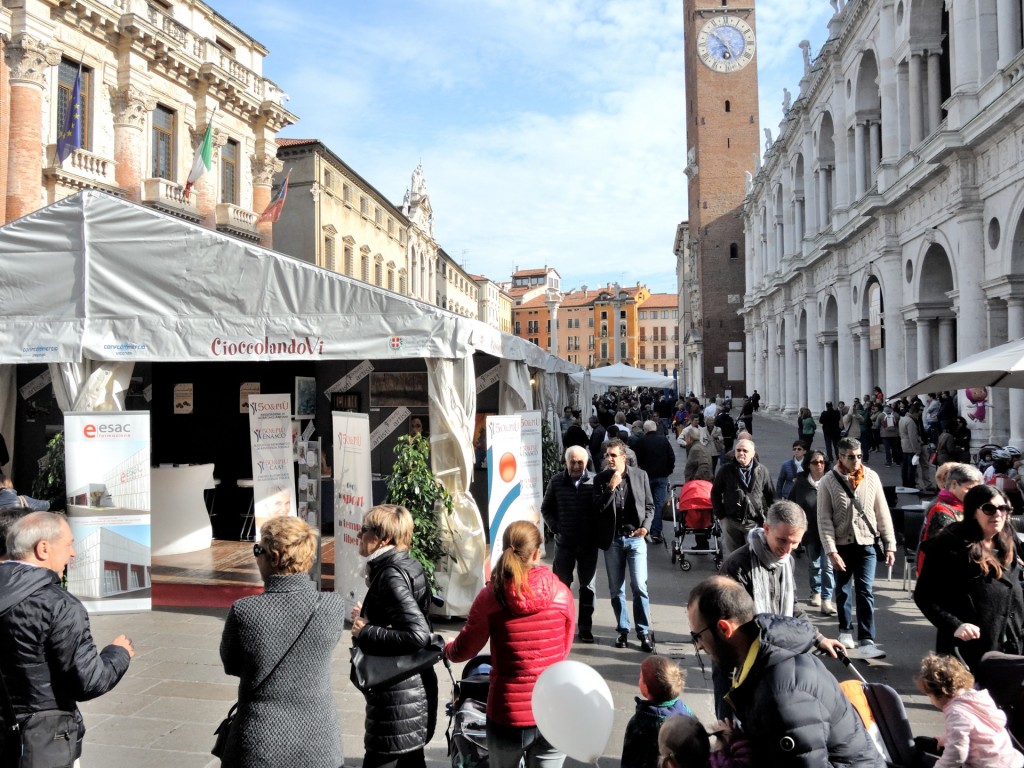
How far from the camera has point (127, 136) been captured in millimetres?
23625

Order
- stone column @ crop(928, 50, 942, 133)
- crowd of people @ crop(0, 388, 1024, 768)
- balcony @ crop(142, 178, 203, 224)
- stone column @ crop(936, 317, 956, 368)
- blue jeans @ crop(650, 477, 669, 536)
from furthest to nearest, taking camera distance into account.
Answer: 1. balcony @ crop(142, 178, 203, 224)
2. stone column @ crop(936, 317, 956, 368)
3. stone column @ crop(928, 50, 942, 133)
4. blue jeans @ crop(650, 477, 669, 536)
5. crowd of people @ crop(0, 388, 1024, 768)

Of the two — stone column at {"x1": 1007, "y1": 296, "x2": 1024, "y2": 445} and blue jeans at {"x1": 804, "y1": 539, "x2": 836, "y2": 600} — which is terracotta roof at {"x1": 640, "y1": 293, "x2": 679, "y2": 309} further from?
blue jeans at {"x1": 804, "y1": 539, "x2": 836, "y2": 600}

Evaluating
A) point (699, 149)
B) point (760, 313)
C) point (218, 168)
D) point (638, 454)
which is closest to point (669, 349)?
point (699, 149)

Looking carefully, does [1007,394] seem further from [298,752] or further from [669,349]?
[669,349]

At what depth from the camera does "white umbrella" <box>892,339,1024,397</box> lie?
7140mm

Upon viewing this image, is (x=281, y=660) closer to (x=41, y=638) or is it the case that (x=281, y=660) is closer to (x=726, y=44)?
(x=41, y=638)

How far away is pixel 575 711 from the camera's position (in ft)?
9.66

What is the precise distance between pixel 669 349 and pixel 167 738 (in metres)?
122

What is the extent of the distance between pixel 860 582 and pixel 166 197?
24137 millimetres

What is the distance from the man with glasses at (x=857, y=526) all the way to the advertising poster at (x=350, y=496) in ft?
12.4

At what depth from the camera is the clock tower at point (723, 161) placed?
185ft

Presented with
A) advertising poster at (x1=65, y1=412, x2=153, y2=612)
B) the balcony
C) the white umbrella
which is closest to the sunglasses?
the white umbrella

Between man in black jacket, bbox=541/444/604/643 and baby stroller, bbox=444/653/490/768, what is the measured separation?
258 centimetres

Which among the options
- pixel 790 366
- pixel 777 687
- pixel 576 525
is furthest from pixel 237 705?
pixel 790 366
